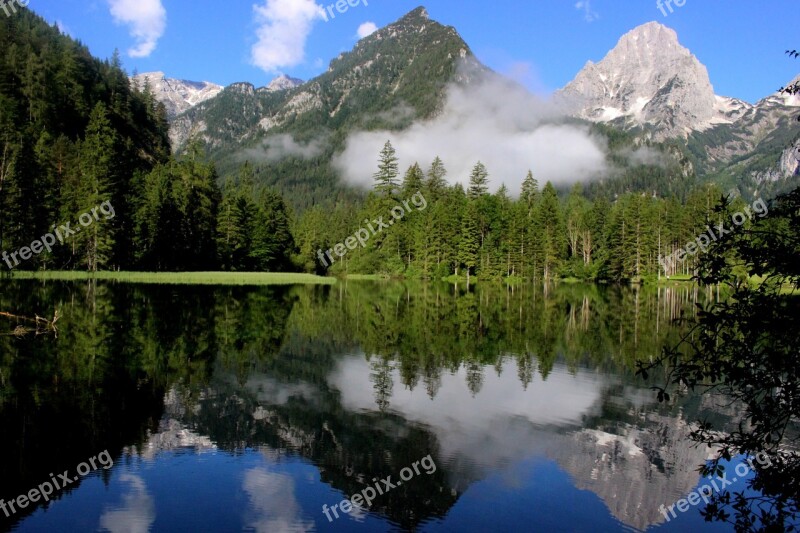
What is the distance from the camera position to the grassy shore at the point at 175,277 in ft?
210

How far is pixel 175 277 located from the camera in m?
72.7

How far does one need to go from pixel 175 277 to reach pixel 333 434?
64.7 metres

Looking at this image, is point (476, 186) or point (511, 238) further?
point (476, 186)

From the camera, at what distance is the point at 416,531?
9.38m

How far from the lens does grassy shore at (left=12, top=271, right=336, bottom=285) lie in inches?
2523
